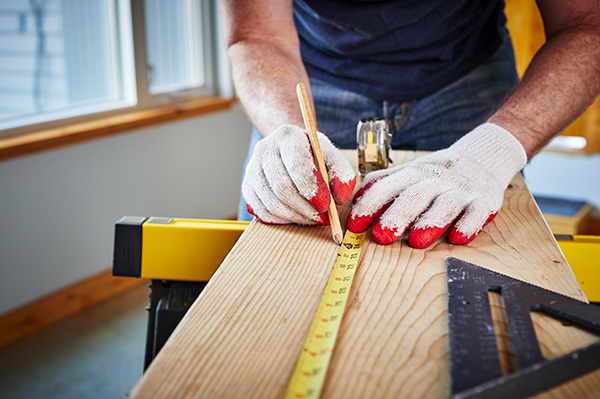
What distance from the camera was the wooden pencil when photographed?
3.06ft

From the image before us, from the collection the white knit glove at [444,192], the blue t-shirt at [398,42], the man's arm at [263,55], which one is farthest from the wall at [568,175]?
the white knit glove at [444,192]

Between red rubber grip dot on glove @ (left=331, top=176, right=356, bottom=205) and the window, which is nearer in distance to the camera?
red rubber grip dot on glove @ (left=331, top=176, right=356, bottom=205)

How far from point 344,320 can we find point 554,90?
89 centimetres

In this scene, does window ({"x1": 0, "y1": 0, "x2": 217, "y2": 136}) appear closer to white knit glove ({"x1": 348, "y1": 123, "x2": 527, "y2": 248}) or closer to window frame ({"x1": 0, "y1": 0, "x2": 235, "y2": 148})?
window frame ({"x1": 0, "y1": 0, "x2": 235, "y2": 148})

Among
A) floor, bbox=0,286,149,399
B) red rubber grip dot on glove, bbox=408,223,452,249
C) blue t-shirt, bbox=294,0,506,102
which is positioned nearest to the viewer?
red rubber grip dot on glove, bbox=408,223,452,249

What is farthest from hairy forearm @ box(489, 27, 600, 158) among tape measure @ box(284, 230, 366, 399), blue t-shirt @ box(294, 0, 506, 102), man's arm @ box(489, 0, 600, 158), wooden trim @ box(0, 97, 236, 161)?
wooden trim @ box(0, 97, 236, 161)

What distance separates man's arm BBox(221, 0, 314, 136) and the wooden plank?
1.65ft

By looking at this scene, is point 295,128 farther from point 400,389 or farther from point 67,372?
point 67,372

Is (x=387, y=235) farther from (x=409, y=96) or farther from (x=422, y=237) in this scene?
(x=409, y=96)

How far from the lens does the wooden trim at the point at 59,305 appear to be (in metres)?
2.75

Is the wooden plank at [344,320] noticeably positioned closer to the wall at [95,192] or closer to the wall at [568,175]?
the wall at [95,192]

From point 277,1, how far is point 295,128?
600mm

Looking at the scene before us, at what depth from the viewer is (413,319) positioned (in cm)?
69

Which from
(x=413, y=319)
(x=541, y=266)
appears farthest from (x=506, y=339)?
(x=541, y=266)
